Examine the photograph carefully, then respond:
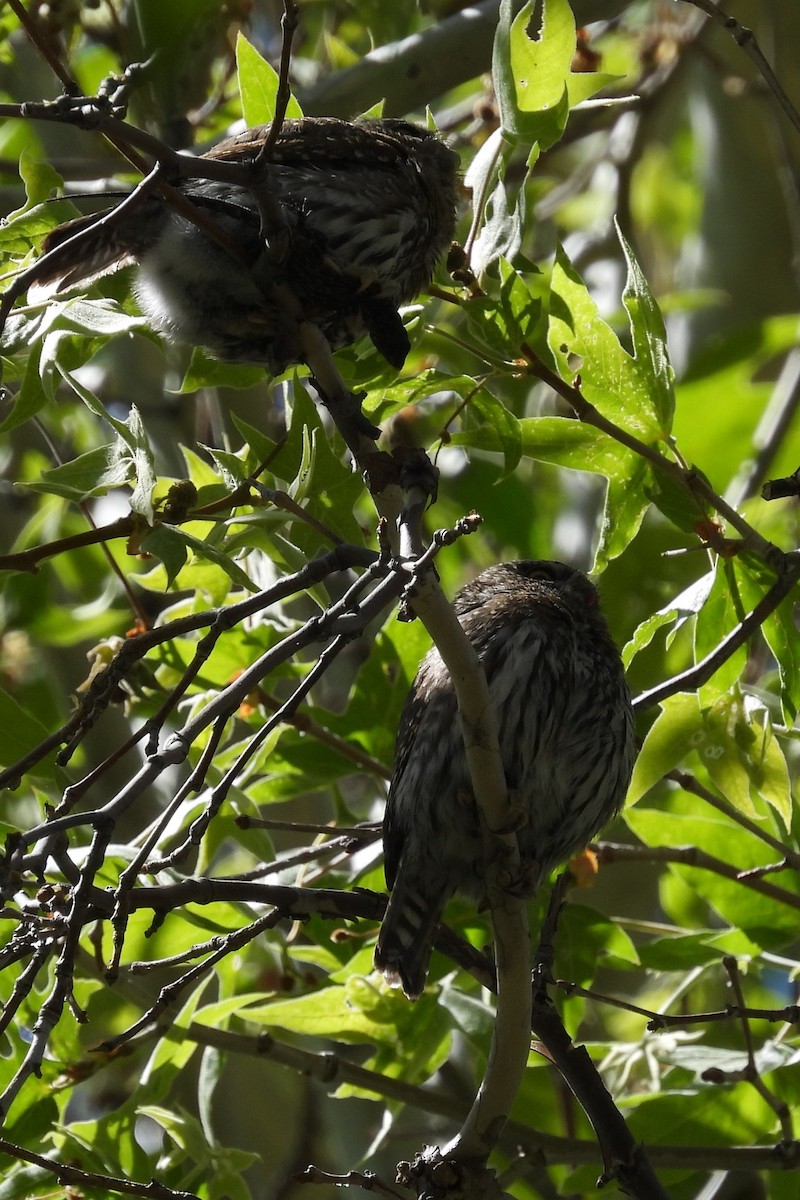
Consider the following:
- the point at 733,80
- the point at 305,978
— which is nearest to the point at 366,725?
the point at 305,978

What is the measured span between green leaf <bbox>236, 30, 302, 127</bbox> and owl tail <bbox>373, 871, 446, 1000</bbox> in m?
1.77

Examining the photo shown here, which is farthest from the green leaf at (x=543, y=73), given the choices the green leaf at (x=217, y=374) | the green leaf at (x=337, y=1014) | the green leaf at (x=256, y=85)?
the green leaf at (x=337, y=1014)

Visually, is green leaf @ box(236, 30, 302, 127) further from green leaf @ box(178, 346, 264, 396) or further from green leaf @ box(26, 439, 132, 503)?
green leaf @ box(26, 439, 132, 503)

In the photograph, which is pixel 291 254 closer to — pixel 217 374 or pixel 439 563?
pixel 217 374

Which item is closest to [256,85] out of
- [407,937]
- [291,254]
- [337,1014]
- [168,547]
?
[291,254]

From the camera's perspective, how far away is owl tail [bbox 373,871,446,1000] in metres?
3.02

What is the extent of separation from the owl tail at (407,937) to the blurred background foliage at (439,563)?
0.84 feet

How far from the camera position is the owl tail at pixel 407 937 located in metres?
3.02

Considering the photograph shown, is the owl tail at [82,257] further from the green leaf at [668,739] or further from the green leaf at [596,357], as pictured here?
the green leaf at [668,739]

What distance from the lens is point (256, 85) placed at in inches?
127

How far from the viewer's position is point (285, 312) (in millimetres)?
2686

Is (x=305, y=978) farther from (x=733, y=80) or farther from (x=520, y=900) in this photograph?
(x=733, y=80)

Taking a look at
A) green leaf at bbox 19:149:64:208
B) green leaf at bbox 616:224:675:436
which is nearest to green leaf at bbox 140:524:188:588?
green leaf at bbox 19:149:64:208

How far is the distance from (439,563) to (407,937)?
2904 mm
